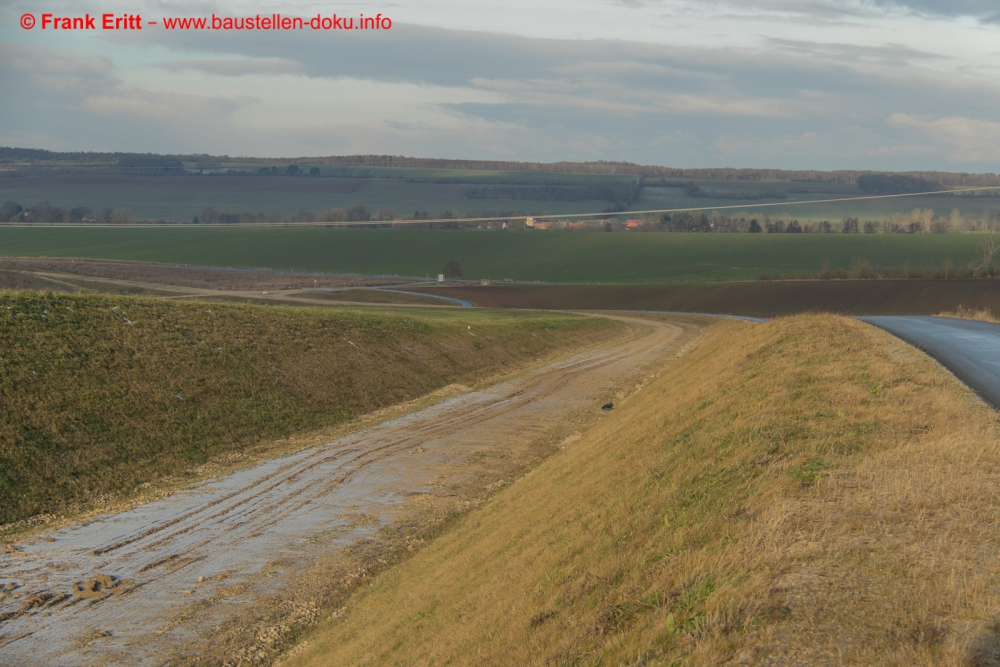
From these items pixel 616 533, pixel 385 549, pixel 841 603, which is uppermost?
pixel 841 603

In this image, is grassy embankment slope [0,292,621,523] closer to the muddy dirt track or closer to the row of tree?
the muddy dirt track

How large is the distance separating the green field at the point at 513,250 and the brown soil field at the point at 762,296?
69.0ft

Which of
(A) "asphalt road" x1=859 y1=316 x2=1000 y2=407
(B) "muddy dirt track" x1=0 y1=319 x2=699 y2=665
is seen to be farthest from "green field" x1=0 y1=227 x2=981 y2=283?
(B) "muddy dirt track" x1=0 y1=319 x2=699 y2=665

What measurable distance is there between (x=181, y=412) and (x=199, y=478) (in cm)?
420

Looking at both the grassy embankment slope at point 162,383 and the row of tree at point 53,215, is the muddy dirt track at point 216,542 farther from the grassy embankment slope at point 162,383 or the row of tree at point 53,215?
the row of tree at point 53,215

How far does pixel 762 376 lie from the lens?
1802cm

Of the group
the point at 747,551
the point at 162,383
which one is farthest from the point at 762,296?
the point at 747,551

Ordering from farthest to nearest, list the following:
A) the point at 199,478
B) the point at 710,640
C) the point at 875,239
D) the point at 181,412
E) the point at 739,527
→ the point at 875,239 → the point at 181,412 → the point at 199,478 → the point at 739,527 → the point at 710,640

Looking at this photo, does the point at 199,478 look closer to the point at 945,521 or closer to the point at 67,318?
the point at 67,318

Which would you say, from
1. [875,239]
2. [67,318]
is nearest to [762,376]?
[67,318]

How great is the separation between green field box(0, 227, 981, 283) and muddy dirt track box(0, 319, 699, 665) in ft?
305

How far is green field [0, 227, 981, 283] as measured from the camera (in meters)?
125

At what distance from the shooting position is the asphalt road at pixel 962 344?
1697 cm

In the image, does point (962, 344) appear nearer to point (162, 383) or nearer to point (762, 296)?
point (162, 383)
